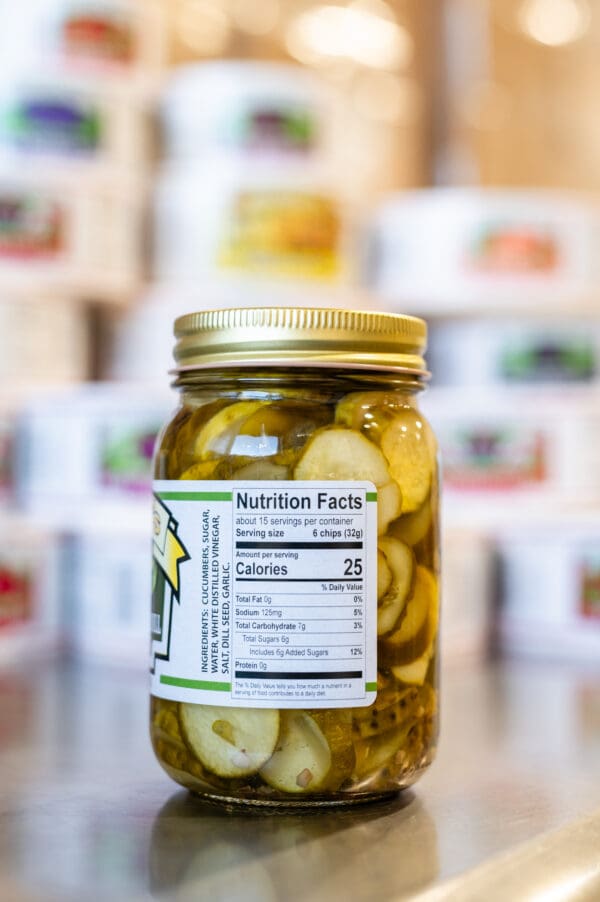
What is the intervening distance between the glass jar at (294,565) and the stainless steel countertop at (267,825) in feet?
0.08

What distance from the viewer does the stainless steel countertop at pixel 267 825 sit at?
48 centimetres

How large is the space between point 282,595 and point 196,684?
0.06 m

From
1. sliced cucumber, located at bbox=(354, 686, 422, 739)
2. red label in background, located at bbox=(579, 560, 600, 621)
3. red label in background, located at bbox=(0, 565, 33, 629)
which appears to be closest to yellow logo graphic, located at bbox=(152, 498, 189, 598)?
sliced cucumber, located at bbox=(354, 686, 422, 739)

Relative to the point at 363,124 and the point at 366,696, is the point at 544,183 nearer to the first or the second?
the point at 363,124

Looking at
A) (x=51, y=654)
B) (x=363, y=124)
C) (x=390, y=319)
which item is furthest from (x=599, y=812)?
(x=363, y=124)

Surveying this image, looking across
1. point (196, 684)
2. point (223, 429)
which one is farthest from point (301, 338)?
point (196, 684)

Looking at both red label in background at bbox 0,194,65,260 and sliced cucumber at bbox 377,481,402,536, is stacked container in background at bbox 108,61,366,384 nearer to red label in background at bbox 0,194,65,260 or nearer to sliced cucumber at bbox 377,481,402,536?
red label in background at bbox 0,194,65,260

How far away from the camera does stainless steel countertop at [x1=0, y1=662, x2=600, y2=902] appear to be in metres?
0.48

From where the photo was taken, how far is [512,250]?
4.42 feet

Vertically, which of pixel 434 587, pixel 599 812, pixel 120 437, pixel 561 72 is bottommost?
pixel 599 812

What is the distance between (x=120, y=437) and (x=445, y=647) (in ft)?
1.16

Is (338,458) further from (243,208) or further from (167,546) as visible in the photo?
(243,208)

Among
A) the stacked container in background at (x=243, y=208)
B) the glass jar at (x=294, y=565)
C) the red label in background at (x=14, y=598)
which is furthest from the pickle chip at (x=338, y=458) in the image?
the stacked container in background at (x=243, y=208)

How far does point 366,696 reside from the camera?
543 mm
